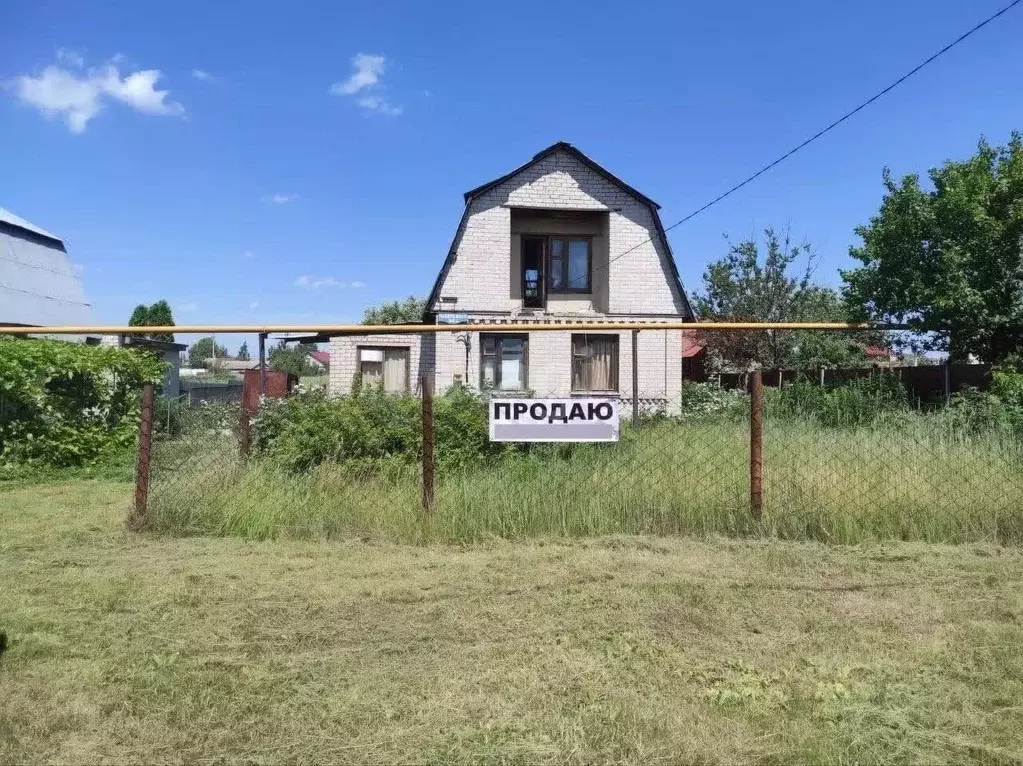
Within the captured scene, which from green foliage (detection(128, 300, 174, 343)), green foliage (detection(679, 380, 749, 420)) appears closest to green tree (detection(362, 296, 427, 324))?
green foliage (detection(128, 300, 174, 343))

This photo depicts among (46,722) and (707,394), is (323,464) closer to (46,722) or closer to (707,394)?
(46,722)

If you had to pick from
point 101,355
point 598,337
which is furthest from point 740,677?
point 598,337

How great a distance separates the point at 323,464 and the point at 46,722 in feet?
12.1

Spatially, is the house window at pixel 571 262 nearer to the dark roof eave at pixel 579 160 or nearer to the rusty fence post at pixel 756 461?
the dark roof eave at pixel 579 160

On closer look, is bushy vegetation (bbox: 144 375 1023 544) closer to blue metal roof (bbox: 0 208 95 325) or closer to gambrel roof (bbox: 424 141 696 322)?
gambrel roof (bbox: 424 141 696 322)

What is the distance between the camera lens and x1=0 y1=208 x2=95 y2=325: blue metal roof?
64.9 feet

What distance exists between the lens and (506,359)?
656 inches

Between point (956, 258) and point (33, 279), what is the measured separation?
2287cm

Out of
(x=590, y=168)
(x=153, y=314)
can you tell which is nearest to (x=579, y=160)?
(x=590, y=168)

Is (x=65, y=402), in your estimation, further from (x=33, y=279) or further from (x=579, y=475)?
(x=33, y=279)

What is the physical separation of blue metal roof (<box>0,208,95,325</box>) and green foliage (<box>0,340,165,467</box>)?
10.4m

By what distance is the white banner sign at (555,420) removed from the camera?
6.10 m

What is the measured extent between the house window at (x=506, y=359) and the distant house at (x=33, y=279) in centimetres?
1207

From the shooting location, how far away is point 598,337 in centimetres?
1625
